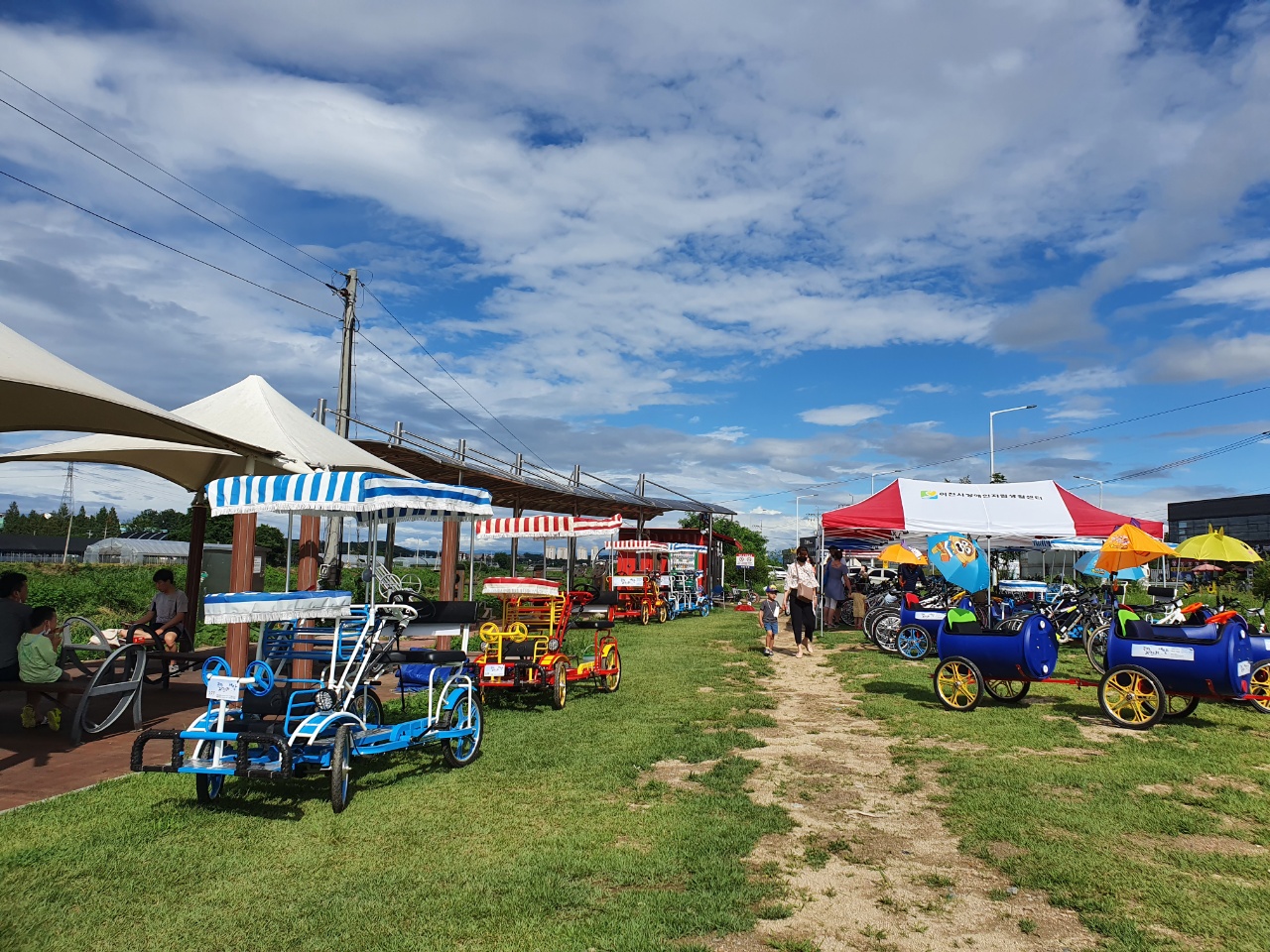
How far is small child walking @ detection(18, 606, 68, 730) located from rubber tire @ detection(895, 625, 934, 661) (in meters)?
11.8

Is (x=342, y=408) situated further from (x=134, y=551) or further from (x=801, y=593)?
(x=134, y=551)

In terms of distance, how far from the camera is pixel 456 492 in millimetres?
8477

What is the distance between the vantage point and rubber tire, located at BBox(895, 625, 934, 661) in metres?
14.3

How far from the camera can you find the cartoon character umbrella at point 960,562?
1331cm

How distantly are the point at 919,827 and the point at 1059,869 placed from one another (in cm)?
97

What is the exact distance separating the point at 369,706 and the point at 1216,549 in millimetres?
11557

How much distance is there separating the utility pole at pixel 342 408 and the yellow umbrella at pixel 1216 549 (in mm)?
13631

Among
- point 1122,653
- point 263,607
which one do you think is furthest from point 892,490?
point 263,607

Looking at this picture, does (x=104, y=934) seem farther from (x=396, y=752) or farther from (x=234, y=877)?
(x=396, y=752)

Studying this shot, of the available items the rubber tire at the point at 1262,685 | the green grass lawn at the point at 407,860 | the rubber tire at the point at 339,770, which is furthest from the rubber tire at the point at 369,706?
the rubber tire at the point at 1262,685

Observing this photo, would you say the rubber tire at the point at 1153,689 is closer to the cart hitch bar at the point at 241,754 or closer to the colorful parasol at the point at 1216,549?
the colorful parasol at the point at 1216,549

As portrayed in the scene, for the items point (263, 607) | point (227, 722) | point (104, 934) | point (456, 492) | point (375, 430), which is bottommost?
point (104, 934)

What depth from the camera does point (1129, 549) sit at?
11.6m

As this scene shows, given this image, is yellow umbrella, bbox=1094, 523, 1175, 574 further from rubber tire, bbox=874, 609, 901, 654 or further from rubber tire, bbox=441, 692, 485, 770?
rubber tire, bbox=441, 692, 485, 770
